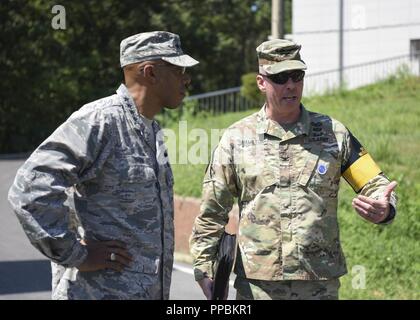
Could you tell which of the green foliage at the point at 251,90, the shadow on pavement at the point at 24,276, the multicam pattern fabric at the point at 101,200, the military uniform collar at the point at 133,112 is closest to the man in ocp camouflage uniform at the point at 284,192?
the multicam pattern fabric at the point at 101,200

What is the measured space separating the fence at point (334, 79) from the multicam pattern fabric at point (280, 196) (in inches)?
564

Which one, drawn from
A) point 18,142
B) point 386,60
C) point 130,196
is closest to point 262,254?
point 130,196

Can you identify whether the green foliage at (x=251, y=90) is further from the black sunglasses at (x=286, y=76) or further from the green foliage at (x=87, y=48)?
the black sunglasses at (x=286, y=76)

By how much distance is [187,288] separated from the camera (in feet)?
26.1

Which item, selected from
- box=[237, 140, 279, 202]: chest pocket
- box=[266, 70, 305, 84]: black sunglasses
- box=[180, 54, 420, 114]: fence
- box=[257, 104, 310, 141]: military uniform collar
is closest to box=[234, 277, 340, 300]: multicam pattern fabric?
box=[237, 140, 279, 202]: chest pocket

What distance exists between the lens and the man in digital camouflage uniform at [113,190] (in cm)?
301

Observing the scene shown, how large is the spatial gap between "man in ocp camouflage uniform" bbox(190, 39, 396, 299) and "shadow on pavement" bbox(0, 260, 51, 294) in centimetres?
417

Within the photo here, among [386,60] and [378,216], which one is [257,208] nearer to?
[378,216]

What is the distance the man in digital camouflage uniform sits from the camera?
3.01 meters

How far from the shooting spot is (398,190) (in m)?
8.41

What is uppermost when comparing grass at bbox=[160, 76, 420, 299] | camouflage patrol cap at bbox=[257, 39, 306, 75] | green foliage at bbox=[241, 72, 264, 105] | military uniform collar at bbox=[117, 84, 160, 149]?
camouflage patrol cap at bbox=[257, 39, 306, 75]

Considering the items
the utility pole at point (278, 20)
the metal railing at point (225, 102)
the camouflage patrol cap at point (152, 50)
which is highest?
the camouflage patrol cap at point (152, 50)

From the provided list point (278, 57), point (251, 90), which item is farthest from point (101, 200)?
point (251, 90)

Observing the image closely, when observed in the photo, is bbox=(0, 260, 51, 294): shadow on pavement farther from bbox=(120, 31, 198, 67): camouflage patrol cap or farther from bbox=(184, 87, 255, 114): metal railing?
bbox=(184, 87, 255, 114): metal railing
